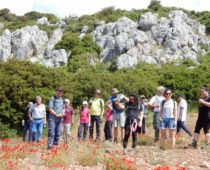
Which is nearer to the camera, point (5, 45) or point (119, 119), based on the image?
point (119, 119)

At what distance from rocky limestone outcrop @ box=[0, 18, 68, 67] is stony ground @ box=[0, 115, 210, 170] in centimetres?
4038

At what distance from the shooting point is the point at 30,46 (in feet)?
174

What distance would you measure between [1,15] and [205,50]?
4936 cm

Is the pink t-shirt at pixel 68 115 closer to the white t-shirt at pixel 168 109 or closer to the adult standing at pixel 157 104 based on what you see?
the adult standing at pixel 157 104

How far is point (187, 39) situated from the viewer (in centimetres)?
5003

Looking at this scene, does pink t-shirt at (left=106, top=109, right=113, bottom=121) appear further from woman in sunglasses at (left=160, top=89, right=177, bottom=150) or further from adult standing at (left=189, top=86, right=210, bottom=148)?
adult standing at (left=189, top=86, right=210, bottom=148)

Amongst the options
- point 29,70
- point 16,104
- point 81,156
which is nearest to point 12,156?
point 81,156

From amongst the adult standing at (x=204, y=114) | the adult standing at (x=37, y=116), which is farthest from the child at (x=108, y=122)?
the adult standing at (x=204, y=114)

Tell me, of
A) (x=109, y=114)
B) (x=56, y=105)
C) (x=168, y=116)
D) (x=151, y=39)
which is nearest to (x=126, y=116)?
(x=168, y=116)

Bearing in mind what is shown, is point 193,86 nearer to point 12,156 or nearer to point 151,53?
point 151,53

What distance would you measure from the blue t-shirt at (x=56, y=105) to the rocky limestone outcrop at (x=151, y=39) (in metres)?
34.4

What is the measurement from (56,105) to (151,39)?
137 feet

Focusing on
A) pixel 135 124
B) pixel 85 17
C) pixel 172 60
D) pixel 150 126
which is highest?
pixel 85 17

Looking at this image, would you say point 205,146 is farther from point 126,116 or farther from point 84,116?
point 84,116
